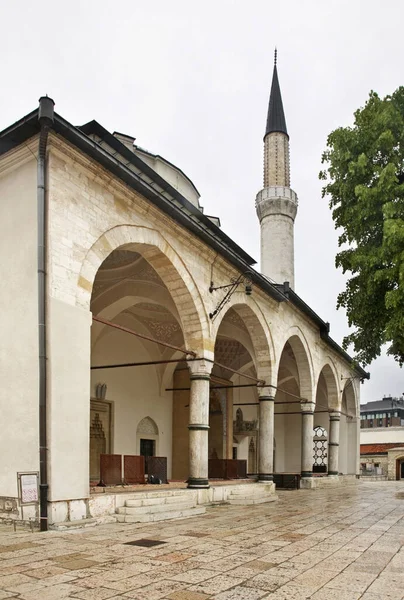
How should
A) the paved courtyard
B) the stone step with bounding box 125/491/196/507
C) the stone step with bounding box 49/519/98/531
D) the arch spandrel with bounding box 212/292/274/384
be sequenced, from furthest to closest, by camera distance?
the arch spandrel with bounding box 212/292/274/384, the stone step with bounding box 125/491/196/507, the stone step with bounding box 49/519/98/531, the paved courtyard

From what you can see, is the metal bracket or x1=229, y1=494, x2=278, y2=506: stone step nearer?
the metal bracket

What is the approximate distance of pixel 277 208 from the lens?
83.5ft

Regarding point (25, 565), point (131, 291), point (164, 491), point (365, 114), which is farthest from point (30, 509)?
point (365, 114)

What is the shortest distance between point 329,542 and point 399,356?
5.91 m

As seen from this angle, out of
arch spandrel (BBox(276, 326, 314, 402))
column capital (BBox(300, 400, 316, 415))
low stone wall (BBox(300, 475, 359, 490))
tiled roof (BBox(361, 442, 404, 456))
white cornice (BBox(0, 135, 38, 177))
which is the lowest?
tiled roof (BBox(361, 442, 404, 456))

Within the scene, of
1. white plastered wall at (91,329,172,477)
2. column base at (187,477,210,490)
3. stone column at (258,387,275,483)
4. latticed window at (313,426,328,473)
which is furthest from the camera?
latticed window at (313,426,328,473)

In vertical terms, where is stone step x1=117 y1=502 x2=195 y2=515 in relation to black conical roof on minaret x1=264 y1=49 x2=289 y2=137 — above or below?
below

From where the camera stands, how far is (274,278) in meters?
24.9

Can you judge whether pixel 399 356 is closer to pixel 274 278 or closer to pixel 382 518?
pixel 382 518

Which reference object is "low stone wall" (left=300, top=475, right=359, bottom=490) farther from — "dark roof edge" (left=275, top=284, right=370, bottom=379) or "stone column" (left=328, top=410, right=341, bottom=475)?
"dark roof edge" (left=275, top=284, right=370, bottom=379)

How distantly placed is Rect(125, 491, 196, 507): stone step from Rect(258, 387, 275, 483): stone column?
4.34 meters

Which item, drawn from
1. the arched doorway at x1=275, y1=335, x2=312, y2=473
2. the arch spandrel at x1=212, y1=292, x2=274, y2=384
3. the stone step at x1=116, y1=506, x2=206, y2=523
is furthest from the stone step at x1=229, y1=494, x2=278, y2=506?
the arched doorway at x1=275, y1=335, x2=312, y2=473

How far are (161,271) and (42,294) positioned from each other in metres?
3.46

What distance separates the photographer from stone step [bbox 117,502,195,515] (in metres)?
8.20
